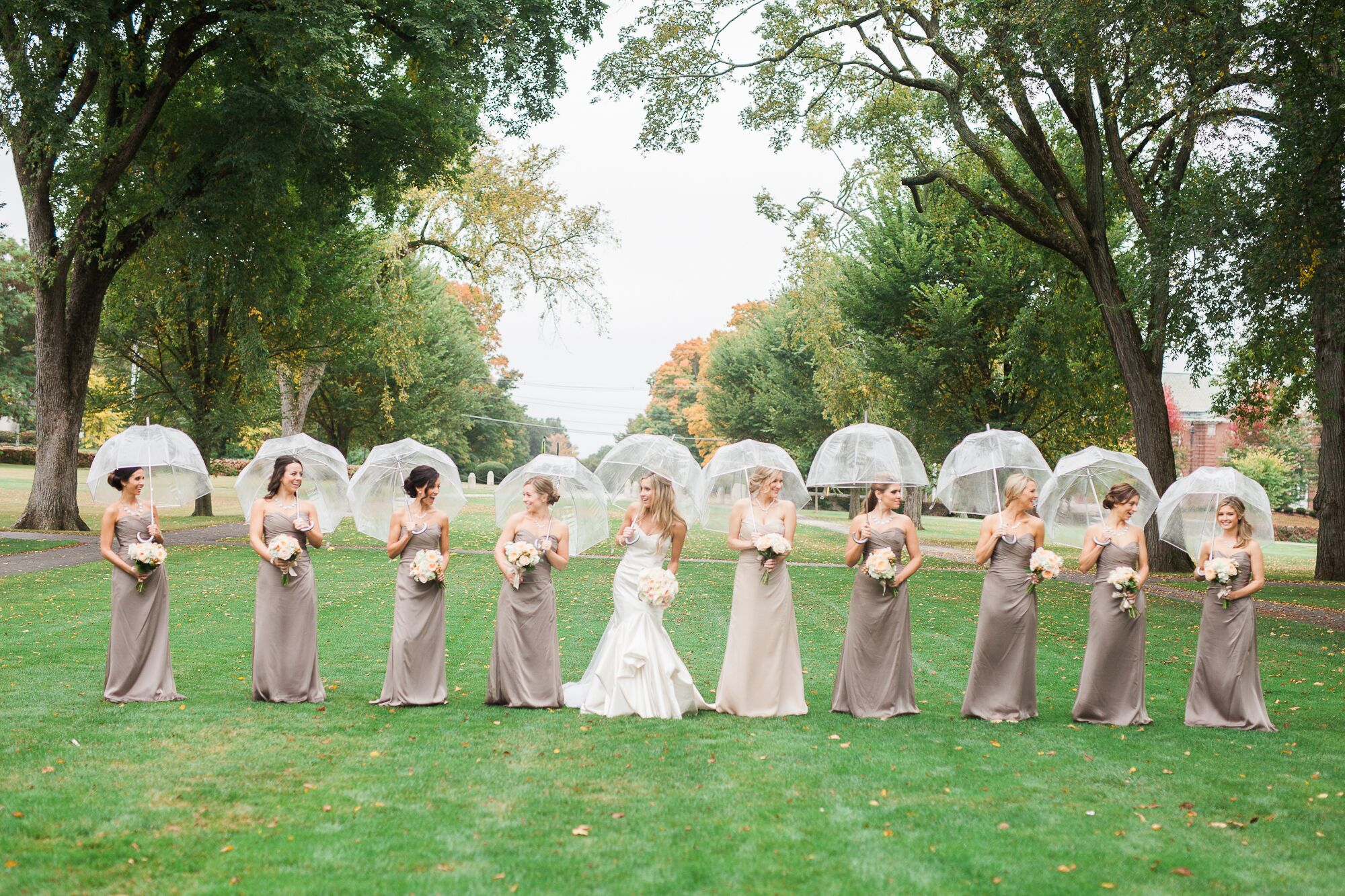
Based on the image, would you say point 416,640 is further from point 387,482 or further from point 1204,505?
point 1204,505

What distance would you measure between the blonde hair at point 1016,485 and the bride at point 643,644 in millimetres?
2786

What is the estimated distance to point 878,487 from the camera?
914 cm

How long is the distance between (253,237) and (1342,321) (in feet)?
72.7

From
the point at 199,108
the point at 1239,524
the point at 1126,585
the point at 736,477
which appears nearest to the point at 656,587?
the point at 736,477

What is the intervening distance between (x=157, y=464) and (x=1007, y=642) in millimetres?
7518

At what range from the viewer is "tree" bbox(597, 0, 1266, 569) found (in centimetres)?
1655

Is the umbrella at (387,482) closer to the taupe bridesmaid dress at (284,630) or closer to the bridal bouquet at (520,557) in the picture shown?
the taupe bridesmaid dress at (284,630)

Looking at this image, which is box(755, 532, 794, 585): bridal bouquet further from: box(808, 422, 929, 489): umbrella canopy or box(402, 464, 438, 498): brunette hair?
box(402, 464, 438, 498): brunette hair

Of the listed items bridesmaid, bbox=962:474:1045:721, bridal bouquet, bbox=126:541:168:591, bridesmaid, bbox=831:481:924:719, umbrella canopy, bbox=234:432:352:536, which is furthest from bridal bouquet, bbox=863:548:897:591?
bridal bouquet, bbox=126:541:168:591

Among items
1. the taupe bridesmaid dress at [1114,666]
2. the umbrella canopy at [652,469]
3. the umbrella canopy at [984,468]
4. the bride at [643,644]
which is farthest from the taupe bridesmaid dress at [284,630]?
the taupe bridesmaid dress at [1114,666]

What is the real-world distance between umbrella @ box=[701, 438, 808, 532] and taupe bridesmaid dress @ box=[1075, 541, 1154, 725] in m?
2.70

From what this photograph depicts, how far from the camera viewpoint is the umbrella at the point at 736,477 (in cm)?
927

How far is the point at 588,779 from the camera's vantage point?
22.8ft

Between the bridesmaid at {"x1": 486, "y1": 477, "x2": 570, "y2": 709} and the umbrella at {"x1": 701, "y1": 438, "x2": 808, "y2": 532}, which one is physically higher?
the umbrella at {"x1": 701, "y1": 438, "x2": 808, "y2": 532}
